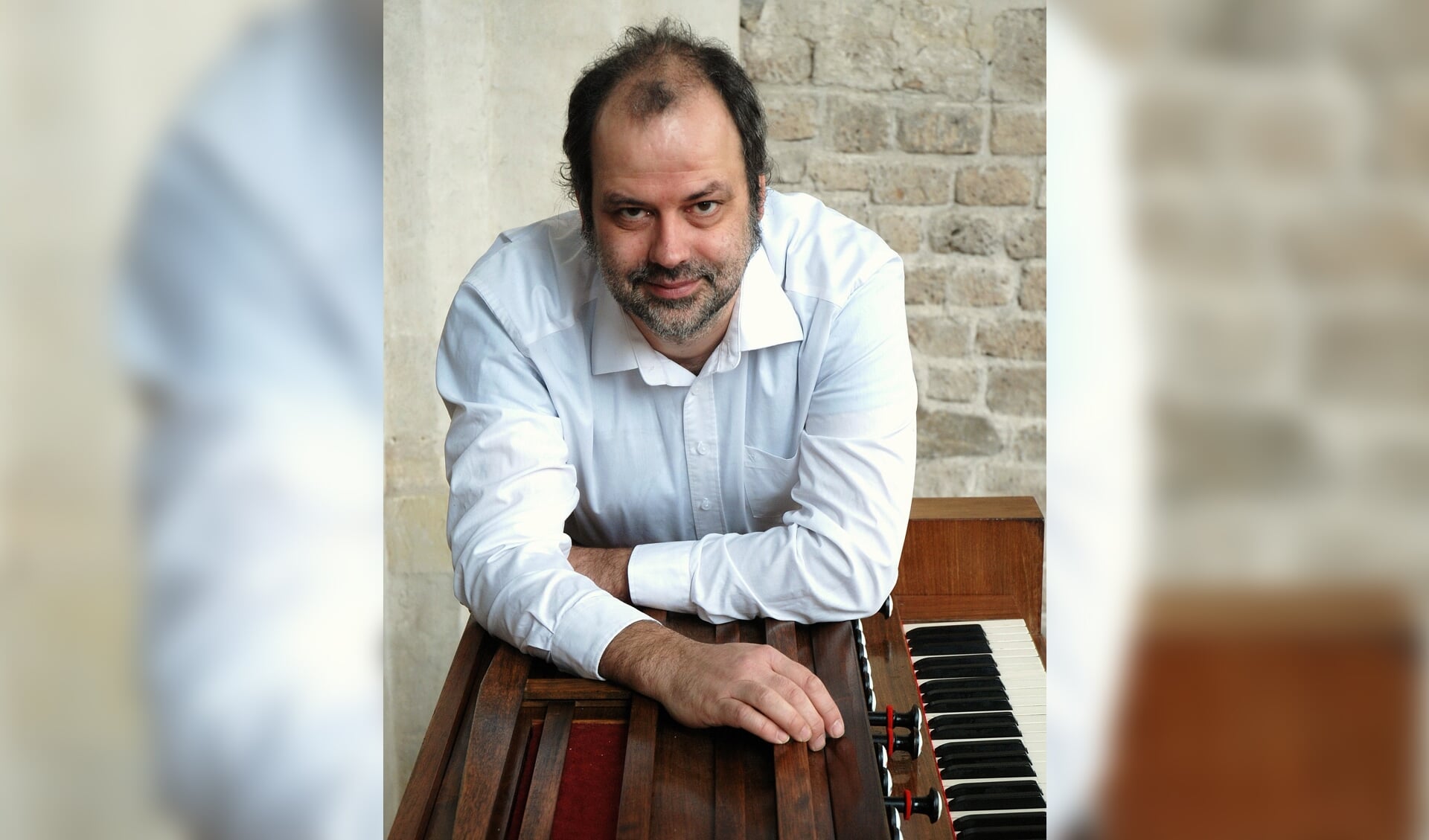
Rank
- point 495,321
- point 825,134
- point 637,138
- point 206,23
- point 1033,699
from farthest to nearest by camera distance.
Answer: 1. point 825,134
2. point 1033,699
3. point 495,321
4. point 637,138
5. point 206,23

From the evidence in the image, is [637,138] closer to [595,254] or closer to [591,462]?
[595,254]

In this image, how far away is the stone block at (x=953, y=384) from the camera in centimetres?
396

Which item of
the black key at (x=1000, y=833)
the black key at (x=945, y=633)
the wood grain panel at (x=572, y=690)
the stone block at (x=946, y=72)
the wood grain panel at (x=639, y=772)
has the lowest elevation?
the black key at (x=1000, y=833)

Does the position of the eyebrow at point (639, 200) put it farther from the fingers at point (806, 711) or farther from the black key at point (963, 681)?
the black key at point (963, 681)

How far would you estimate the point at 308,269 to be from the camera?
188 mm

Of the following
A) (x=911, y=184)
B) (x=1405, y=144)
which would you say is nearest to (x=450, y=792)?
(x=1405, y=144)

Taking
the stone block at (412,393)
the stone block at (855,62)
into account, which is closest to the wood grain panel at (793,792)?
the stone block at (412,393)

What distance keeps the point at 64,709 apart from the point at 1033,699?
2092 mm

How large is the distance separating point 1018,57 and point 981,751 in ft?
8.05

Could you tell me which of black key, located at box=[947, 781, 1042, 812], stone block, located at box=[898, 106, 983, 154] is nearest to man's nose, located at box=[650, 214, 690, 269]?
black key, located at box=[947, 781, 1042, 812]

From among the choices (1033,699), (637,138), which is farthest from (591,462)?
(1033,699)

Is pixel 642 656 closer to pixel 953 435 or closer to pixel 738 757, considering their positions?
pixel 738 757

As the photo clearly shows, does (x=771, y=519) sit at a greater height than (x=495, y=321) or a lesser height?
lesser

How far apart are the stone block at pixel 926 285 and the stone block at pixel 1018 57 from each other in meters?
0.54
